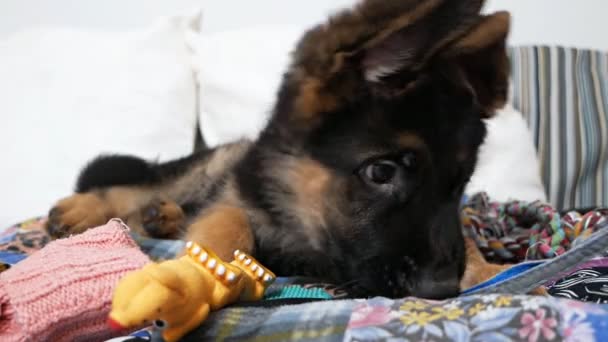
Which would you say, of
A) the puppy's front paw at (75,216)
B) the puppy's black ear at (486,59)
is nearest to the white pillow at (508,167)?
the puppy's black ear at (486,59)

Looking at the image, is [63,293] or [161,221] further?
[161,221]

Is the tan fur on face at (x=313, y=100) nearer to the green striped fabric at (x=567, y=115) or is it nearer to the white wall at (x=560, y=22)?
the green striped fabric at (x=567, y=115)

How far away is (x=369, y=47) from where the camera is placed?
4.32 feet

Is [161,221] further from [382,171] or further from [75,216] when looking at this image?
[382,171]

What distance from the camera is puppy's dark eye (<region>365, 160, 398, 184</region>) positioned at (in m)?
1.36

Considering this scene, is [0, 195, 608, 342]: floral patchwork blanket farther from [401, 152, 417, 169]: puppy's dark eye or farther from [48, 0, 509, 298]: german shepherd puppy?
[401, 152, 417, 169]: puppy's dark eye

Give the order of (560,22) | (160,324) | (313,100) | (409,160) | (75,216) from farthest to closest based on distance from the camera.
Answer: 1. (560,22)
2. (75,216)
3. (313,100)
4. (409,160)
5. (160,324)

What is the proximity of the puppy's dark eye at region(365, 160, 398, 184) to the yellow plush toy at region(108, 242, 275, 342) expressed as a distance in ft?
1.49

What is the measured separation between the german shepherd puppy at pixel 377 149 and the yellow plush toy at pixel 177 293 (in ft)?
1.36

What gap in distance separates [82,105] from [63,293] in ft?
7.40

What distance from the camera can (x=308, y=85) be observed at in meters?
1.46

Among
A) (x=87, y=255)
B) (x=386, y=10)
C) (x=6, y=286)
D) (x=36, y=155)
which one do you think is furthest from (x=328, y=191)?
(x=36, y=155)

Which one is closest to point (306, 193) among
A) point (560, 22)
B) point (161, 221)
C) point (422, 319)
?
point (161, 221)

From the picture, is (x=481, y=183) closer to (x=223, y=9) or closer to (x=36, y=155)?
(x=223, y=9)
